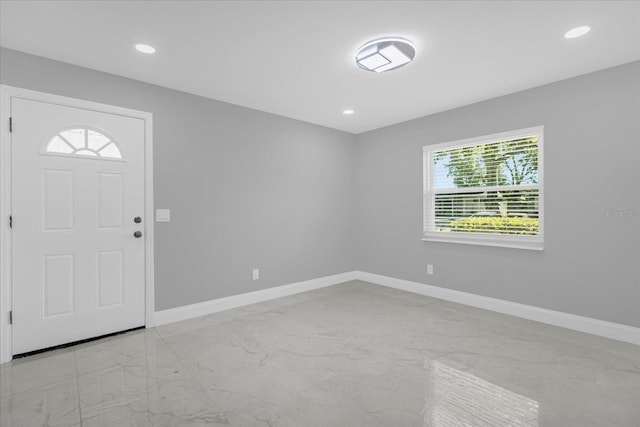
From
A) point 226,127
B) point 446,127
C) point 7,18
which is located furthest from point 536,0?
point 7,18

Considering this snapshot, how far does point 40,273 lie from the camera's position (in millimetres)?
2602

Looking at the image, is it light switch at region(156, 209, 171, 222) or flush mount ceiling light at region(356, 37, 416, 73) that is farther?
light switch at region(156, 209, 171, 222)

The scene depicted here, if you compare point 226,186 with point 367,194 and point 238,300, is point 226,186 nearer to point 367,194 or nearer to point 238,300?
point 238,300

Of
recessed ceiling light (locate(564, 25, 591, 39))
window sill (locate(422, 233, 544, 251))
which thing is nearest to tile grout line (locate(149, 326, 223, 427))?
window sill (locate(422, 233, 544, 251))

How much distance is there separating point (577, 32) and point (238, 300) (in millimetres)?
4089

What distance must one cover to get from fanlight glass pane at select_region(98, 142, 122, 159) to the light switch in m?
0.64

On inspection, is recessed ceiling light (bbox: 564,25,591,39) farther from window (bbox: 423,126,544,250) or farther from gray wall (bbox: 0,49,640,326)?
window (bbox: 423,126,544,250)

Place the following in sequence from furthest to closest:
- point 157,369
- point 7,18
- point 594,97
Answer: point 594,97 → point 157,369 → point 7,18

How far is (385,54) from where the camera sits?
2.56 metres

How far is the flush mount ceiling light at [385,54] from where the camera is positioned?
2426mm

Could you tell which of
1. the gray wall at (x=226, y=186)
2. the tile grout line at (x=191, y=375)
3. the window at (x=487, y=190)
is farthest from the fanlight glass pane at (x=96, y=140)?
the window at (x=487, y=190)

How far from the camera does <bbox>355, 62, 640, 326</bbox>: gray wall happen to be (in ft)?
9.05

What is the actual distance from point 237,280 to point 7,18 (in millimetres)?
2980

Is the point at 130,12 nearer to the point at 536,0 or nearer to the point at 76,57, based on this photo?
the point at 76,57
